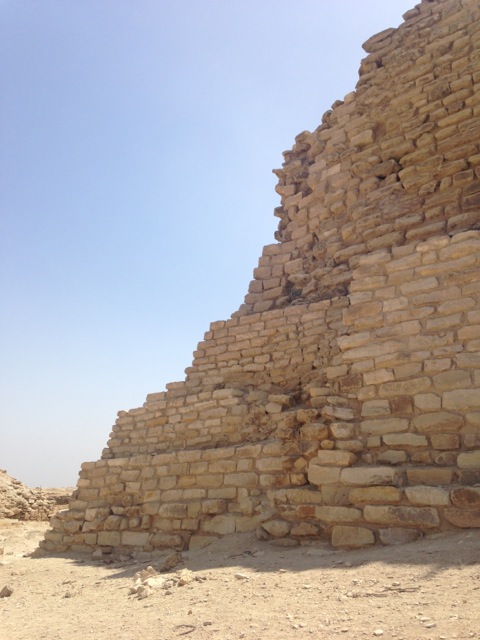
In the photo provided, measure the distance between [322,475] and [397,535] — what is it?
0.90 meters

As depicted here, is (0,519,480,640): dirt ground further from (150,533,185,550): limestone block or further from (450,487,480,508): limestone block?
(150,533,185,550): limestone block

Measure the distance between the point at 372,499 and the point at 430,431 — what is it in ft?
2.54

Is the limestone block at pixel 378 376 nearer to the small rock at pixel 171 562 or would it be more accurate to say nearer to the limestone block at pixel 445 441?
the limestone block at pixel 445 441

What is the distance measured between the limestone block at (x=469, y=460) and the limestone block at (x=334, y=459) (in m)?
0.93

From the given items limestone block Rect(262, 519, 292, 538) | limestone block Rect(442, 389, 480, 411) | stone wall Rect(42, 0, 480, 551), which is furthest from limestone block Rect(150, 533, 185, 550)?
limestone block Rect(442, 389, 480, 411)

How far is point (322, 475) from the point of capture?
15.9 feet

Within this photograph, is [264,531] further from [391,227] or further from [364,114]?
[364,114]

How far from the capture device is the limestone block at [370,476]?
439 cm

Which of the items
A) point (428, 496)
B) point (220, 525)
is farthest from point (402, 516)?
point (220, 525)

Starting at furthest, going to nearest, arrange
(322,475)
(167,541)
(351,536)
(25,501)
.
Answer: (25,501) → (167,541) → (322,475) → (351,536)

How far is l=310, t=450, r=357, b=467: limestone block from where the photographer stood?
4732 millimetres

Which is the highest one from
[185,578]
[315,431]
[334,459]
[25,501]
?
[315,431]

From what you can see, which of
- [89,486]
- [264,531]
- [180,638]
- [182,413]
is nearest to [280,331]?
[182,413]

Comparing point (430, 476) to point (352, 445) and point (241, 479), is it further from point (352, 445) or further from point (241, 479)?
point (241, 479)
